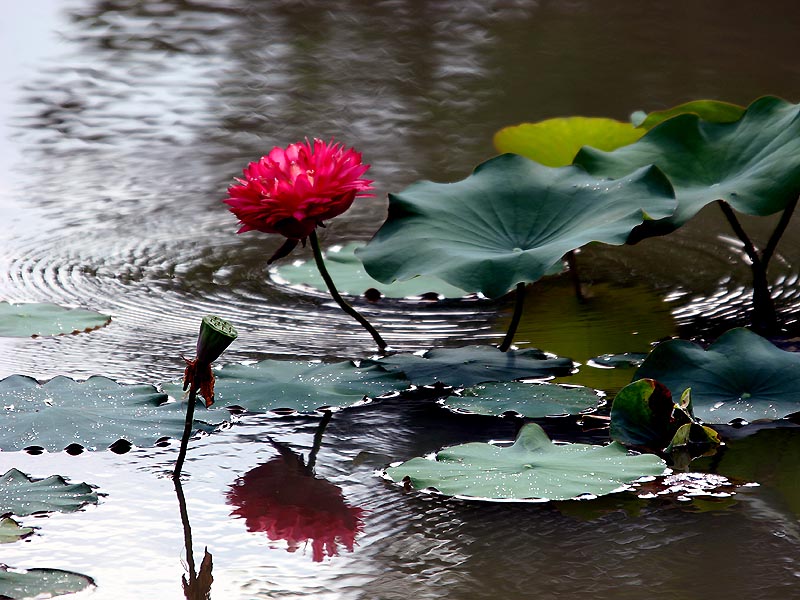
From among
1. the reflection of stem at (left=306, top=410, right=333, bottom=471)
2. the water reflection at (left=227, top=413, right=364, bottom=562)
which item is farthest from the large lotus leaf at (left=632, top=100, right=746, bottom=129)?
the water reflection at (left=227, top=413, right=364, bottom=562)

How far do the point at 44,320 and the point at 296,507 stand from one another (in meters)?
0.95

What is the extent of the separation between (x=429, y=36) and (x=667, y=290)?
291 centimetres

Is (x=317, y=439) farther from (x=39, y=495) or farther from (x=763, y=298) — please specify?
(x=763, y=298)

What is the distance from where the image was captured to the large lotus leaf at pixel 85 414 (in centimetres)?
171

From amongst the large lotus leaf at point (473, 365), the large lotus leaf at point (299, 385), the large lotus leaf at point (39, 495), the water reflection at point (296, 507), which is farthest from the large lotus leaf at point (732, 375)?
the large lotus leaf at point (39, 495)

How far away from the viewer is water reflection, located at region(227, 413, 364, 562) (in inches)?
59.8

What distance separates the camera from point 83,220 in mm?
3021

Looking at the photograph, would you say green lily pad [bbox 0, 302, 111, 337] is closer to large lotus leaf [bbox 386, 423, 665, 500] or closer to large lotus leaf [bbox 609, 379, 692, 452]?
large lotus leaf [bbox 386, 423, 665, 500]

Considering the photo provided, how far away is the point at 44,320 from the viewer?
7.66ft

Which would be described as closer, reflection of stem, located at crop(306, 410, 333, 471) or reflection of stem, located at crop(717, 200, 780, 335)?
reflection of stem, located at crop(306, 410, 333, 471)

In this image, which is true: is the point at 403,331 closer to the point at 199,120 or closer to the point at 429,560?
the point at 429,560

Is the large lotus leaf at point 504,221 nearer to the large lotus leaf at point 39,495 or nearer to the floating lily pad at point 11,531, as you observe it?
the large lotus leaf at point 39,495

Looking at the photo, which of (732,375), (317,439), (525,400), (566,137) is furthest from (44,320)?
(732,375)

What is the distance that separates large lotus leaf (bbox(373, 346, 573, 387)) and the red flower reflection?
33cm
